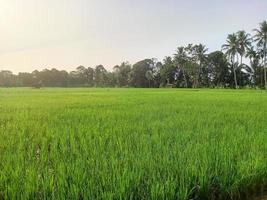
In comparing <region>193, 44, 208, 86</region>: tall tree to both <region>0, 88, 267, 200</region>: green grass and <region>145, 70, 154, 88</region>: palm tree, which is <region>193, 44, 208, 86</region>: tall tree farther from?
<region>0, 88, 267, 200</region>: green grass

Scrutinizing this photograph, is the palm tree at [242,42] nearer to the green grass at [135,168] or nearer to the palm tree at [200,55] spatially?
the palm tree at [200,55]

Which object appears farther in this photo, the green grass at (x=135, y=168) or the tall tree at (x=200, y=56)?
the tall tree at (x=200, y=56)

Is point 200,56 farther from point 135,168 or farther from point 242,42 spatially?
point 135,168

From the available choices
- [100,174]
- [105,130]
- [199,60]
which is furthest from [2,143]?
[199,60]

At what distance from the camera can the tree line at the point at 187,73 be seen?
46.9 meters

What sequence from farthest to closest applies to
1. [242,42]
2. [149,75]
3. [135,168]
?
[149,75], [242,42], [135,168]

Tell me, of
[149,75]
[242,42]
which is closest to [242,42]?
[242,42]

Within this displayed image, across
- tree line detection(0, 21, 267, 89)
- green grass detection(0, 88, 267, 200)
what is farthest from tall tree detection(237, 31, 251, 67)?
green grass detection(0, 88, 267, 200)

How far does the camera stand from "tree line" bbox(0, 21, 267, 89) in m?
46.9

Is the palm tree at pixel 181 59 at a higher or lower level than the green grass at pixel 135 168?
higher

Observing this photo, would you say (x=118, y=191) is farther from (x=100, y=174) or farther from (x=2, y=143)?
(x=2, y=143)

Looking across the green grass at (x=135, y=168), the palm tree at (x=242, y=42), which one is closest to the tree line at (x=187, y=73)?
the palm tree at (x=242, y=42)

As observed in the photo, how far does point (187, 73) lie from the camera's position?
197 ft

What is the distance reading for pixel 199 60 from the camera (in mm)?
58094
